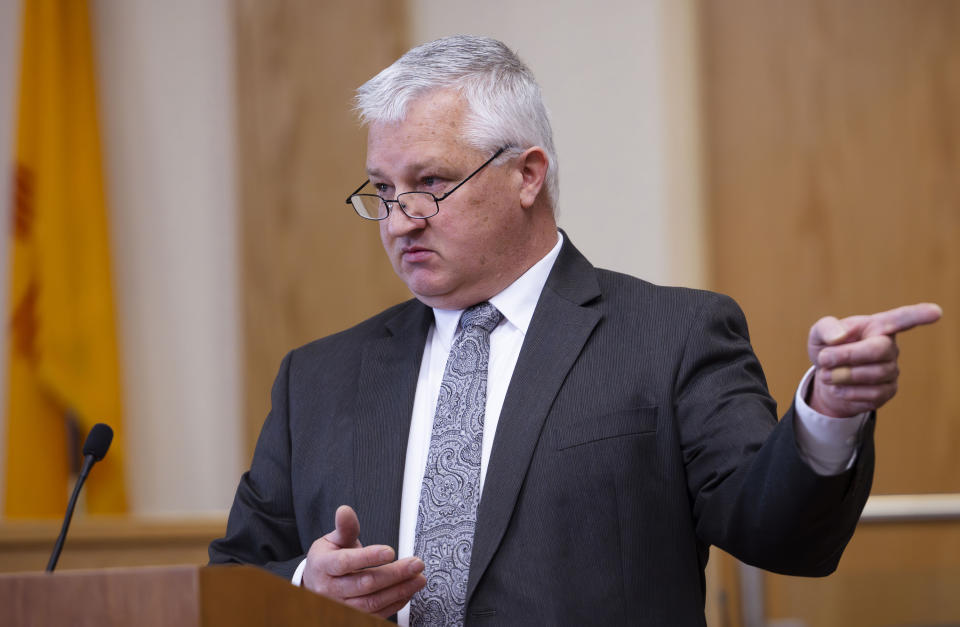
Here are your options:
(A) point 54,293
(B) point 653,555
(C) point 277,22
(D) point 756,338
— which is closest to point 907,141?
(D) point 756,338

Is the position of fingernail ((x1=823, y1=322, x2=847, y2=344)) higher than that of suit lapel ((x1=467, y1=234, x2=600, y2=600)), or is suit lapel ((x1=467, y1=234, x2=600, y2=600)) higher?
fingernail ((x1=823, y1=322, x2=847, y2=344))

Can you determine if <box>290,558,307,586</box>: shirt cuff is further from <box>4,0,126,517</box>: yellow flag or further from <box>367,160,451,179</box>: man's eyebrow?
<box>4,0,126,517</box>: yellow flag

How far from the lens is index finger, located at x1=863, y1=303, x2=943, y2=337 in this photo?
1.21 meters

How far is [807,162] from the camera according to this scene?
3973 millimetres

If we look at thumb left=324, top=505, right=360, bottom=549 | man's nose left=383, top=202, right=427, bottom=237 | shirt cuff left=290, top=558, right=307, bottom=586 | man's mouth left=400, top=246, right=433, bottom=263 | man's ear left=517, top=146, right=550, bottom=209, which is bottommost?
shirt cuff left=290, top=558, right=307, bottom=586

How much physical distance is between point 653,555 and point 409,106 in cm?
94

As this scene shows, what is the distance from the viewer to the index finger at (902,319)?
3.97 ft

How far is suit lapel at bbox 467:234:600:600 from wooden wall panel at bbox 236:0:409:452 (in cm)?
204

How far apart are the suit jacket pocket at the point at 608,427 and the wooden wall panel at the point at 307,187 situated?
2.24 meters

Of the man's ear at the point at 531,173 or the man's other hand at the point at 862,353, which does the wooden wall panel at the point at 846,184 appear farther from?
the man's other hand at the point at 862,353

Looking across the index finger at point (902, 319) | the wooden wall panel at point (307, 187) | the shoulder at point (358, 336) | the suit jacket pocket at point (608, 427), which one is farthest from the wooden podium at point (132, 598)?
the wooden wall panel at point (307, 187)

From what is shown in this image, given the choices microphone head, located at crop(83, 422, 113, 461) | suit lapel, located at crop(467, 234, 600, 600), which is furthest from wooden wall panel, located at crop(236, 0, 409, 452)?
microphone head, located at crop(83, 422, 113, 461)

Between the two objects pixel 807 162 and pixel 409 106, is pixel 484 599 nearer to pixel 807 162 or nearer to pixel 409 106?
pixel 409 106

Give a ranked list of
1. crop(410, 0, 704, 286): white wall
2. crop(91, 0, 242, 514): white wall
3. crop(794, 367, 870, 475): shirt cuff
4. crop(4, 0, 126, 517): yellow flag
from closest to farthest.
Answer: crop(794, 367, 870, 475): shirt cuff
crop(4, 0, 126, 517): yellow flag
crop(410, 0, 704, 286): white wall
crop(91, 0, 242, 514): white wall
